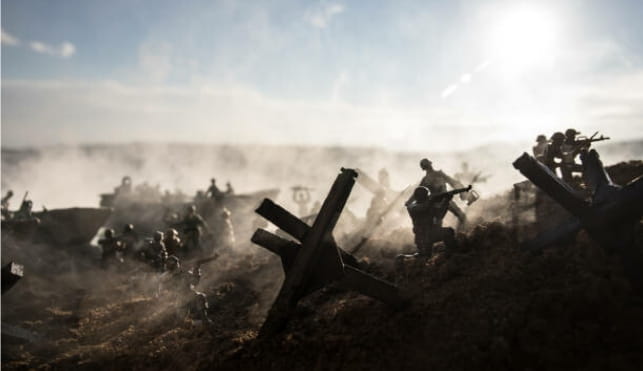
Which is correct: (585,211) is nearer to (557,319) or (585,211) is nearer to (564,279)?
(564,279)

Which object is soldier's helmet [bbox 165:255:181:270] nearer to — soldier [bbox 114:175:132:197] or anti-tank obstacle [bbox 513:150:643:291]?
anti-tank obstacle [bbox 513:150:643:291]

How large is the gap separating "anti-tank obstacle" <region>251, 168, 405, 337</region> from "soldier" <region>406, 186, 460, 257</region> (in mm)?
1914

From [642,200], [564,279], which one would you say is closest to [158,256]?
[564,279]

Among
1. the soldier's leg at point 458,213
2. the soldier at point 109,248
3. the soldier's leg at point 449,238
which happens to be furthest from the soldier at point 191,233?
the soldier's leg at point 449,238

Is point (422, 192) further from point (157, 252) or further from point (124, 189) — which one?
point (124, 189)

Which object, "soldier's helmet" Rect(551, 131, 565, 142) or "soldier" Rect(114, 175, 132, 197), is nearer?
"soldier's helmet" Rect(551, 131, 565, 142)

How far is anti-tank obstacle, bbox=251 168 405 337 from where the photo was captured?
6023mm

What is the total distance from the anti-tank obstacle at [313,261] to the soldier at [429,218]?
6.28 feet

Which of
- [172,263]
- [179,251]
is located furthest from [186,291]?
[179,251]

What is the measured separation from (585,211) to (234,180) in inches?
1787

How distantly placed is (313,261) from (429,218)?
9.58 feet

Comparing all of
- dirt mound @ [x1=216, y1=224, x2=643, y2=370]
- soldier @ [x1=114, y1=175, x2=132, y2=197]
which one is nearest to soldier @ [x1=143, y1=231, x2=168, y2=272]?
dirt mound @ [x1=216, y1=224, x2=643, y2=370]

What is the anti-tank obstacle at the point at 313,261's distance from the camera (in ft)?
19.8

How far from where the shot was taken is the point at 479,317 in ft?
18.6
